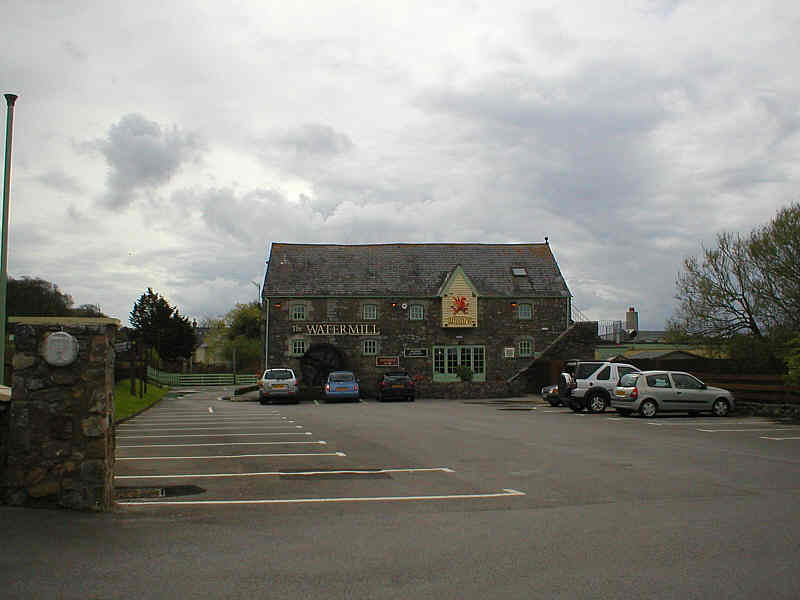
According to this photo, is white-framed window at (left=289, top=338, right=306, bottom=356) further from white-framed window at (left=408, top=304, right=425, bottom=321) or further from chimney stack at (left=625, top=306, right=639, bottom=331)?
chimney stack at (left=625, top=306, right=639, bottom=331)

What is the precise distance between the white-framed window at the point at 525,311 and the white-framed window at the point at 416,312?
19.4 feet

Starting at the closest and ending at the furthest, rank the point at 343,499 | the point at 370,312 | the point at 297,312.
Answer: the point at 343,499, the point at 297,312, the point at 370,312

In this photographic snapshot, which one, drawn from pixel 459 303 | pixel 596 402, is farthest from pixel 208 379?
pixel 596 402

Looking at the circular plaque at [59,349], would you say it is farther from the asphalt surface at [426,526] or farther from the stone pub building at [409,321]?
the stone pub building at [409,321]

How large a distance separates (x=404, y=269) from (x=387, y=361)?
636 cm

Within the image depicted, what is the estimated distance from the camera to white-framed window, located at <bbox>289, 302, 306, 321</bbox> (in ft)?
147

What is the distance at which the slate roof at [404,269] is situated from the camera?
150ft

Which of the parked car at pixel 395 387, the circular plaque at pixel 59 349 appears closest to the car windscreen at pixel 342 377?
the parked car at pixel 395 387

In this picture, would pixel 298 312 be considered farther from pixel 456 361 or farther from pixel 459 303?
pixel 456 361

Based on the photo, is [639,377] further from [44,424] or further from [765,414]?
[44,424]

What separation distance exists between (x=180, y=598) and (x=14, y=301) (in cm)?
4633

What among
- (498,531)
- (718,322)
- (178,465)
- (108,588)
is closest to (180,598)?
(108,588)

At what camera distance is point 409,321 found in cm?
4550

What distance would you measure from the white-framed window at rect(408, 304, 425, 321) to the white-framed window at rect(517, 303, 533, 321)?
5.93m
